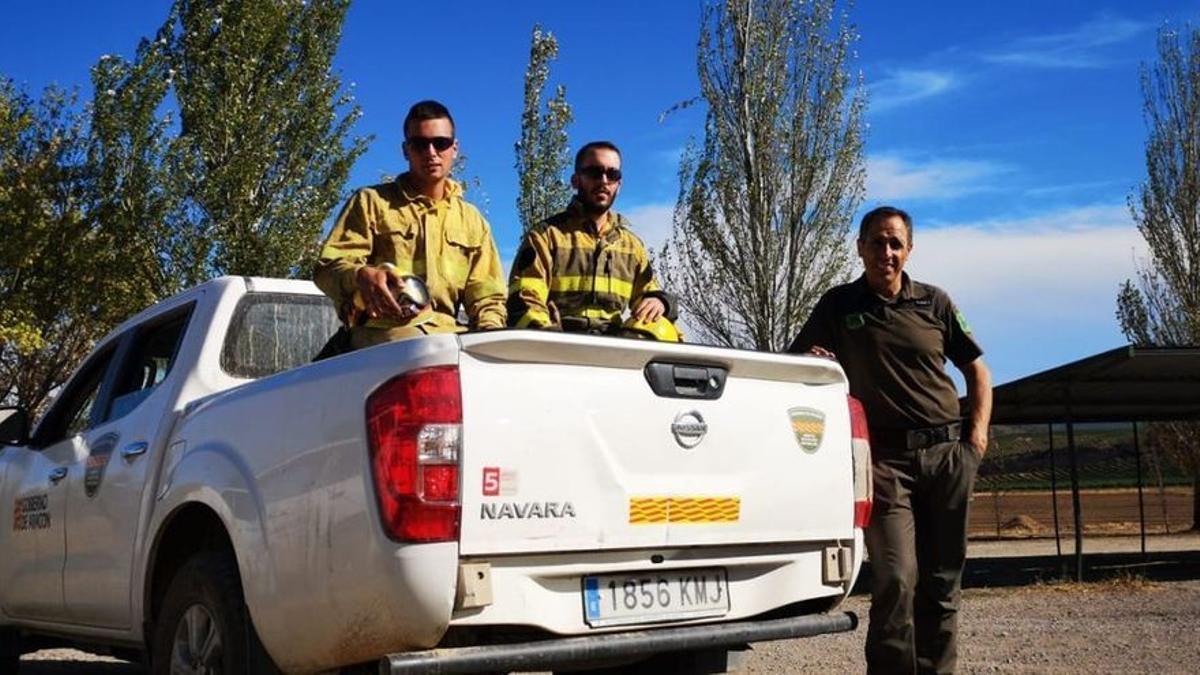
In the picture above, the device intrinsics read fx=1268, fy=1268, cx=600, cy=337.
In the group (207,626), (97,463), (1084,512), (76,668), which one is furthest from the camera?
(1084,512)

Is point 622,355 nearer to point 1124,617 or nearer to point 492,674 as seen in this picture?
point 492,674

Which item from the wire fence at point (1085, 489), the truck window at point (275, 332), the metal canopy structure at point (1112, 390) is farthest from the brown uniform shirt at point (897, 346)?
the wire fence at point (1085, 489)

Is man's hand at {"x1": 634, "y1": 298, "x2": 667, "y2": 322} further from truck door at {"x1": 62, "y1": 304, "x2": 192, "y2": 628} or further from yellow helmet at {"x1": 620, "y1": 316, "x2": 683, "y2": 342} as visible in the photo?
truck door at {"x1": 62, "y1": 304, "x2": 192, "y2": 628}

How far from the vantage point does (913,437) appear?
5.10 metres

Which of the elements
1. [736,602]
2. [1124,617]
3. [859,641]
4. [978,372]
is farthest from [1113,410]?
[736,602]

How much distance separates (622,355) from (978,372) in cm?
249

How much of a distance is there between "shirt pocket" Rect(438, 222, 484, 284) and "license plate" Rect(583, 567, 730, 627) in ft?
5.05

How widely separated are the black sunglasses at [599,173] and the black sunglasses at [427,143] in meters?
0.54

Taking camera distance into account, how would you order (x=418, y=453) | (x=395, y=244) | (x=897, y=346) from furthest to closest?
(x=897, y=346) → (x=395, y=244) → (x=418, y=453)

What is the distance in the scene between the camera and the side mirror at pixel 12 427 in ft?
18.8

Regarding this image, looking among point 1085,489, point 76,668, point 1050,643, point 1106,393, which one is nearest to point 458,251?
point 76,668

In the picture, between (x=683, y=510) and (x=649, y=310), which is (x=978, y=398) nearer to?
(x=649, y=310)

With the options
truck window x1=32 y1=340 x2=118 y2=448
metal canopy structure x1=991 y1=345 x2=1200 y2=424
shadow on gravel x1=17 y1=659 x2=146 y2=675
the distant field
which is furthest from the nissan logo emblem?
the distant field

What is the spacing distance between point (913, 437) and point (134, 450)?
2.99m
